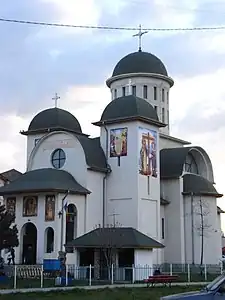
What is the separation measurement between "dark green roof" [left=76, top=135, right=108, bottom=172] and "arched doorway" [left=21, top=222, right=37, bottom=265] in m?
6.17

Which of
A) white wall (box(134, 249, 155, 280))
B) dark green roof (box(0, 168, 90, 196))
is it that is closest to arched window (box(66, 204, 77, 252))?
dark green roof (box(0, 168, 90, 196))

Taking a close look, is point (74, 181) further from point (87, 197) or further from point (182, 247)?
point (182, 247)

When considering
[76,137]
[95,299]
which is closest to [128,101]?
[76,137]

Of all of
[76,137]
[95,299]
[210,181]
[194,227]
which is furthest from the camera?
[210,181]

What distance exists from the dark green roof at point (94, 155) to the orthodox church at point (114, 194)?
95 mm

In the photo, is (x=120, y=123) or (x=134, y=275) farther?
(x=120, y=123)

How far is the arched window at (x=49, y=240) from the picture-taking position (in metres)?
40.0

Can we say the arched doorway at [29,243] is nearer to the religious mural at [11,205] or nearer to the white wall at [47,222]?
the white wall at [47,222]

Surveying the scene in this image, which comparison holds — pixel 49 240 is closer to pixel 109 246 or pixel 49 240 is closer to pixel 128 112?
pixel 109 246

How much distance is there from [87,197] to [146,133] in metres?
6.80

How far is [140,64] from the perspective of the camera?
175 ft

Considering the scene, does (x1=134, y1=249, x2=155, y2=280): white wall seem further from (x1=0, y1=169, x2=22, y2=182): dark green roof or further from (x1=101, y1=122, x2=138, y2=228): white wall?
(x1=0, y1=169, x2=22, y2=182): dark green roof

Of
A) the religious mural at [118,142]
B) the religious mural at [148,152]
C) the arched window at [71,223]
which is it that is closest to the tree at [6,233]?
the arched window at [71,223]

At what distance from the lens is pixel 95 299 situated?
20.6 meters
